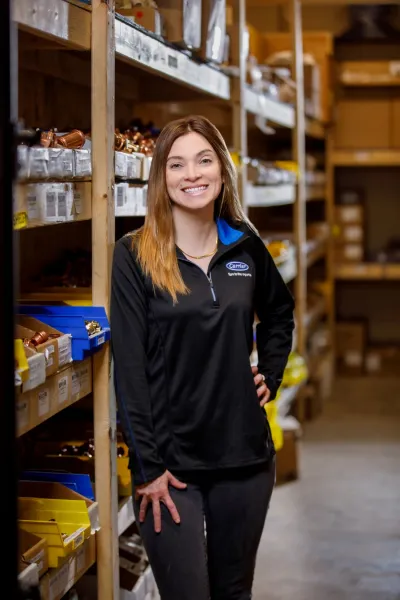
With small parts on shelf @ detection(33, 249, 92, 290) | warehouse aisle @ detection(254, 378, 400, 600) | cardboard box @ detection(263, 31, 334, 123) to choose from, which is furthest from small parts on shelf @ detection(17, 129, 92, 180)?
cardboard box @ detection(263, 31, 334, 123)

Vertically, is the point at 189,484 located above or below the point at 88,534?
above

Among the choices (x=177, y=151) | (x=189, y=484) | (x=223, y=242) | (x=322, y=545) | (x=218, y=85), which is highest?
(x=218, y=85)

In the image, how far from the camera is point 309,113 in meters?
7.37

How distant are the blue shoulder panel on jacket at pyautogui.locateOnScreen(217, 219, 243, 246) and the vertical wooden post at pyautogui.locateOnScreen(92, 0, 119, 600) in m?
0.35

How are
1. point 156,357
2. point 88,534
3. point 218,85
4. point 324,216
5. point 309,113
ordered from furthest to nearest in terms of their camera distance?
point 324,216 < point 309,113 < point 218,85 < point 88,534 < point 156,357

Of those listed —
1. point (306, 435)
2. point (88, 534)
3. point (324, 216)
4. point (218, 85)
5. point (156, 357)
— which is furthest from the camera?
point (324, 216)

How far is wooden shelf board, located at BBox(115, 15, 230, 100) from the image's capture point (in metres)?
3.01

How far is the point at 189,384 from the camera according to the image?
8.32ft

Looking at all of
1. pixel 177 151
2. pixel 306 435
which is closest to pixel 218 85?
pixel 177 151

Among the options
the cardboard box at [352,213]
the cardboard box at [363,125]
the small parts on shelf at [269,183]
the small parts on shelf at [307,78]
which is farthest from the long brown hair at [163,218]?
the cardboard box at [363,125]

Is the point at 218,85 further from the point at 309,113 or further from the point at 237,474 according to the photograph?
the point at 309,113

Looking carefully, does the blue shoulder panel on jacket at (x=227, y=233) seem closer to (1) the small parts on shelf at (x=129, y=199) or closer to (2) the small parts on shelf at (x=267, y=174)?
(1) the small parts on shelf at (x=129, y=199)

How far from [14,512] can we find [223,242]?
138cm

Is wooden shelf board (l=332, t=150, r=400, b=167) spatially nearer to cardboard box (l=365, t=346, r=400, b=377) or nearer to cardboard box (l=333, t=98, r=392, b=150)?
cardboard box (l=333, t=98, r=392, b=150)
